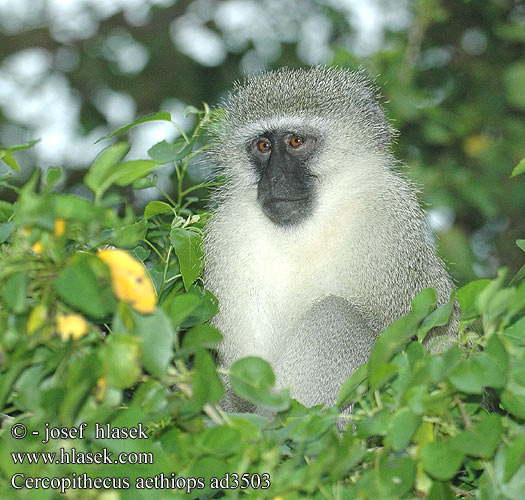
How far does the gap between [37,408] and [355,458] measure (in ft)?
2.33

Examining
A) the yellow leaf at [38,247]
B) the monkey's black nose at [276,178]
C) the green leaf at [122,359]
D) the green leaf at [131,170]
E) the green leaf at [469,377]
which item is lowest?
the monkey's black nose at [276,178]

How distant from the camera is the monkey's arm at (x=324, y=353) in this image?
356 centimetres

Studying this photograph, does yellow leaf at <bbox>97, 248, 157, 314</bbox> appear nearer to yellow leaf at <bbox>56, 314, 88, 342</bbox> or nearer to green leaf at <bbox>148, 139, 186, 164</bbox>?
yellow leaf at <bbox>56, 314, 88, 342</bbox>

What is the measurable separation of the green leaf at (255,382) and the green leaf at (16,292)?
543 millimetres

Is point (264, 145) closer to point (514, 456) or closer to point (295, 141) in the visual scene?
point (295, 141)

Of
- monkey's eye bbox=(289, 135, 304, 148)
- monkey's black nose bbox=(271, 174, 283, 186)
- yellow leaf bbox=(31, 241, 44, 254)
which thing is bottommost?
monkey's black nose bbox=(271, 174, 283, 186)

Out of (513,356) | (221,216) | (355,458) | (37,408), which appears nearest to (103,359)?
(37,408)

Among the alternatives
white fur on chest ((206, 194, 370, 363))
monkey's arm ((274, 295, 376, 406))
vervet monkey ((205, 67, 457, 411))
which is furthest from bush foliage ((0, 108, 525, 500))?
white fur on chest ((206, 194, 370, 363))

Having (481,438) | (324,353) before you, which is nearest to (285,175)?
(324,353)

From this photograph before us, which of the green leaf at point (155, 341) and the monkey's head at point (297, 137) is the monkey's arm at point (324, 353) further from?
the green leaf at point (155, 341)

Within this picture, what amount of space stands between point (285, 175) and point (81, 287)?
2496mm

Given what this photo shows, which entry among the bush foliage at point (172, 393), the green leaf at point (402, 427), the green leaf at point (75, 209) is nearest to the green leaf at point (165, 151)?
the bush foliage at point (172, 393)

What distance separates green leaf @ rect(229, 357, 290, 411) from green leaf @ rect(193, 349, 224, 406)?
8 centimetres

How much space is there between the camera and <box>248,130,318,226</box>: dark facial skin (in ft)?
12.7
